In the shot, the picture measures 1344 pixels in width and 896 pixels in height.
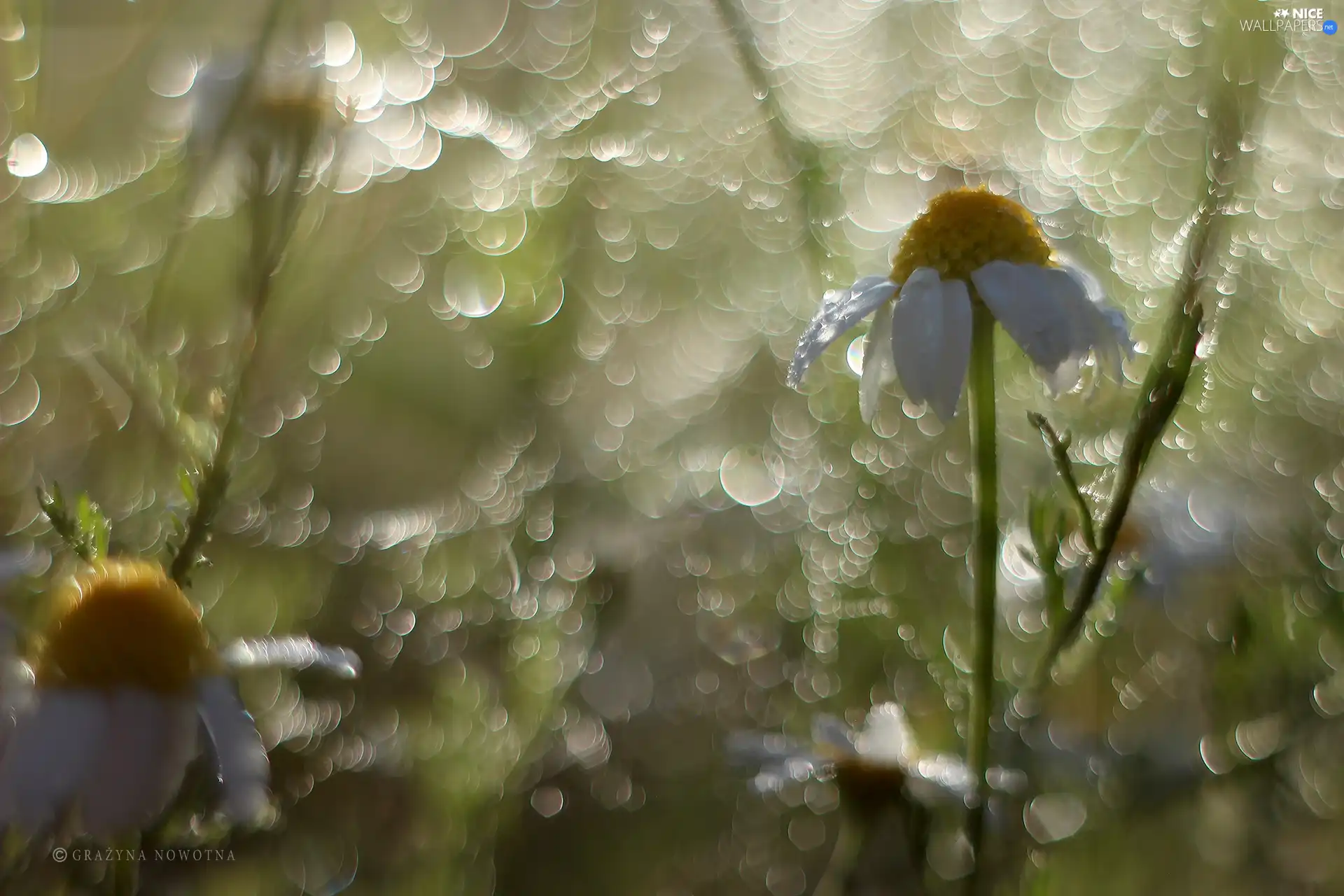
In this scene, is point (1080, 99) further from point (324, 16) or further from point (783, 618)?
point (324, 16)

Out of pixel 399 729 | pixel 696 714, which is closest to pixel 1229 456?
pixel 696 714

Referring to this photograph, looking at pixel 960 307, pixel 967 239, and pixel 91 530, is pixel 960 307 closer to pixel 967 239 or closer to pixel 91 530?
pixel 967 239

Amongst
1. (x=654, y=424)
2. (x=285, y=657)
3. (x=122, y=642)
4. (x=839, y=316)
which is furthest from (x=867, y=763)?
(x=654, y=424)

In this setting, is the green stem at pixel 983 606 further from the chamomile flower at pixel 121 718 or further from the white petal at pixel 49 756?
the white petal at pixel 49 756

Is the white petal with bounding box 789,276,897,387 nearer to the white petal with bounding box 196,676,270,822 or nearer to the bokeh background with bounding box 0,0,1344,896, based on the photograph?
the bokeh background with bounding box 0,0,1344,896

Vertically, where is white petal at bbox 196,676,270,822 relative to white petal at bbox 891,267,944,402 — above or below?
below

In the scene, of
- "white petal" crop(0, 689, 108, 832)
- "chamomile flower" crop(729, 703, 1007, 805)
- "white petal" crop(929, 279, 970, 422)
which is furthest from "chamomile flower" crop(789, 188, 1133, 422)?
"white petal" crop(0, 689, 108, 832)
